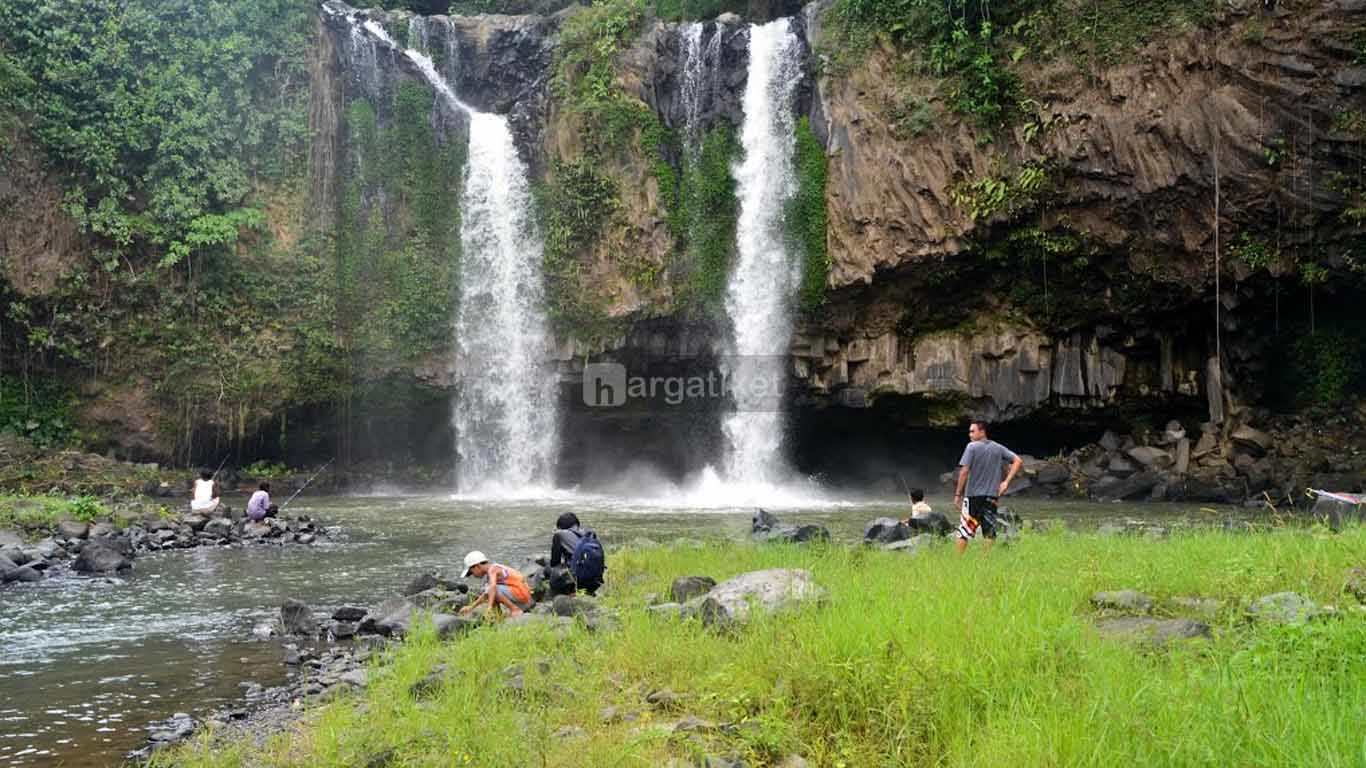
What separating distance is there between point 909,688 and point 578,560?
509 centimetres

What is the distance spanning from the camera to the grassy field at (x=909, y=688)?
12.4 feet

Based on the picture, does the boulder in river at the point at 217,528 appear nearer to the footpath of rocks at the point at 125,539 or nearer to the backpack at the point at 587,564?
the footpath of rocks at the point at 125,539

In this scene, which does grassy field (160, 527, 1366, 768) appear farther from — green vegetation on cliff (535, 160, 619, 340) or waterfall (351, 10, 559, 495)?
waterfall (351, 10, 559, 495)

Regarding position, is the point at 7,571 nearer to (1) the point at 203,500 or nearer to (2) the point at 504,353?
(1) the point at 203,500

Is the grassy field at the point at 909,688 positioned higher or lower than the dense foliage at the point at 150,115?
lower

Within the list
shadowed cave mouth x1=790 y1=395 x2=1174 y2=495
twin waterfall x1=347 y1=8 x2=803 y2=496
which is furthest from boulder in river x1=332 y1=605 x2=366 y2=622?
shadowed cave mouth x1=790 y1=395 x2=1174 y2=495

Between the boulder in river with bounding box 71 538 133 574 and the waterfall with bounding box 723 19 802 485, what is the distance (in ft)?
52.1

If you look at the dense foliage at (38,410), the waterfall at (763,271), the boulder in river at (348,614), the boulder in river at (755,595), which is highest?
the waterfall at (763,271)

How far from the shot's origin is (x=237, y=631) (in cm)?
906

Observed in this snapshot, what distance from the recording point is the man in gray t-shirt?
400 inches

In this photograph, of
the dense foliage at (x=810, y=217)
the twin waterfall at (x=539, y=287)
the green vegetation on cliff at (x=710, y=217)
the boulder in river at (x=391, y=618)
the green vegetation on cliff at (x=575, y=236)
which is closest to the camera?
the boulder in river at (x=391, y=618)

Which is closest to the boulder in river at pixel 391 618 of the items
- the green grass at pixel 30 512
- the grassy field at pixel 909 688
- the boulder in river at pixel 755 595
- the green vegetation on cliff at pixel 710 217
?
the grassy field at pixel 909 688

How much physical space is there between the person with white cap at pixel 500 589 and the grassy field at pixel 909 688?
1431mm

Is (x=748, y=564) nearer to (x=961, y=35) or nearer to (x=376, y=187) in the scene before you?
(x=961, y=35)
